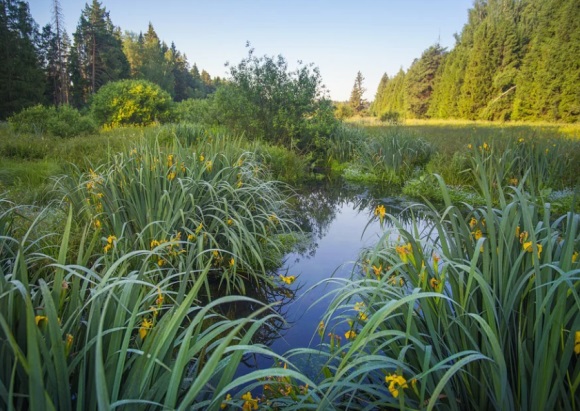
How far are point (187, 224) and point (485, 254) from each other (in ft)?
7.63

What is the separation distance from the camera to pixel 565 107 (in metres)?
19.9

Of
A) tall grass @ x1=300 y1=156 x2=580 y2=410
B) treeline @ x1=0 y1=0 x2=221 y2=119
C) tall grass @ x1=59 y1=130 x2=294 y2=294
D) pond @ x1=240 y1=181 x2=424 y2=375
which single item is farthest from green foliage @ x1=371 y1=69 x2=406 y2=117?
tall grass @ x1=300 y1=156 x2=580 y2=410

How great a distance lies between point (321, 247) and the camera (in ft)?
14.1

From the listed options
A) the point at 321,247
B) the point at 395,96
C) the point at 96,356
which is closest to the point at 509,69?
the point at 395,96

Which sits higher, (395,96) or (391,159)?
(395,96)

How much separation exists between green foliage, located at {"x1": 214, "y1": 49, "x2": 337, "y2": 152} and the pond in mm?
2578

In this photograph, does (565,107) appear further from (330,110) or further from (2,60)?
(2,60)

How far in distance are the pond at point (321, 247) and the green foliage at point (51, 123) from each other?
876cm

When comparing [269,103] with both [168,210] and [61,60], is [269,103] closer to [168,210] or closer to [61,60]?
[168,210]

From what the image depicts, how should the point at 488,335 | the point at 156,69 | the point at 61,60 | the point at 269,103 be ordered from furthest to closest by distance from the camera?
the point at 156,69 < the point at 61,60 < the point at 269,103 < the point at 488,335

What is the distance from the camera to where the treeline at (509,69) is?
19688 mm

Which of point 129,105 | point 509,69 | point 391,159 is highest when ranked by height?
point 509,69

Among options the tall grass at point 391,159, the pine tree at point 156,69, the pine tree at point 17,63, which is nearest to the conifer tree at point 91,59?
the pine tree at point 156,69

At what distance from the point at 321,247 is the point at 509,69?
92.4ft
